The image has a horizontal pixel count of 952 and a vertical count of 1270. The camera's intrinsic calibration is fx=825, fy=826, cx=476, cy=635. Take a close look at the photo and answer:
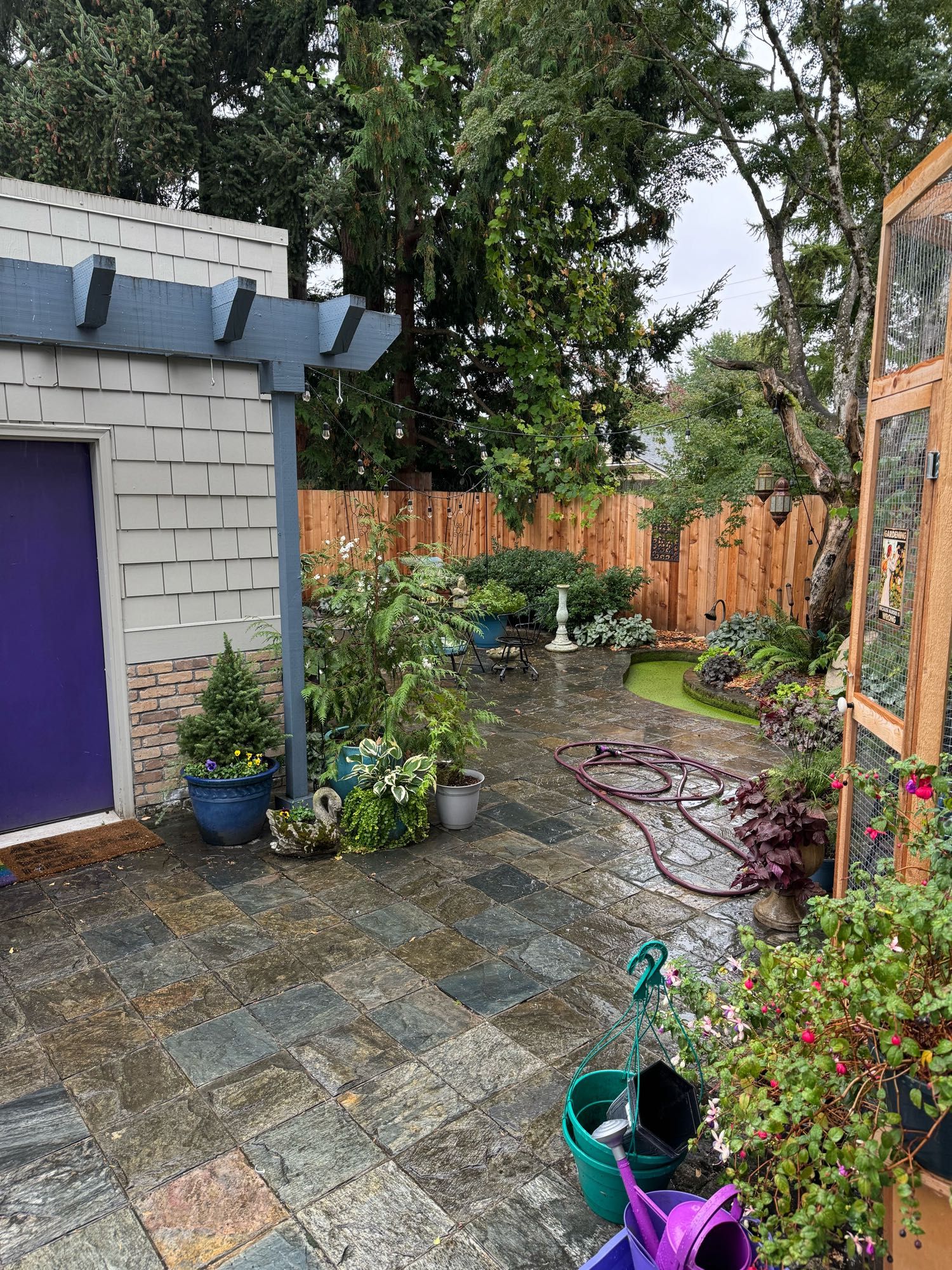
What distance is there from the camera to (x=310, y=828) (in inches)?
168

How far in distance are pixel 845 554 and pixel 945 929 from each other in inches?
263

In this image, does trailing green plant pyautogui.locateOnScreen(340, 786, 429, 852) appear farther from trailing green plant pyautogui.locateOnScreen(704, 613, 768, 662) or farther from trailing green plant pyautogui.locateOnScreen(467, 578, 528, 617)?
trailing green plant pyautogui.locateOnScreen(467, 578, 528, 617)

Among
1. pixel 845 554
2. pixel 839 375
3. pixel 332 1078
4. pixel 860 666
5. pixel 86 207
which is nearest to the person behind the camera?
pixel 332 1078

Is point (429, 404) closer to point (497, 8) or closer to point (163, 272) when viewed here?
point (497, 8)

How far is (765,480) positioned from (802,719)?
325 cm

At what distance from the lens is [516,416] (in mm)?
12766

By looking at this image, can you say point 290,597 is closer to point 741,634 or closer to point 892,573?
point 892,573

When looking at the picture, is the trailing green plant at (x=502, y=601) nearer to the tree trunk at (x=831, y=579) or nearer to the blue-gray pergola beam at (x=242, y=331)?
the tree trunk at (x=831, y=579)

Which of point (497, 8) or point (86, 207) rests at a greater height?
point (497, 8)

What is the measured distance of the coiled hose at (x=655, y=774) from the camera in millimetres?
4527

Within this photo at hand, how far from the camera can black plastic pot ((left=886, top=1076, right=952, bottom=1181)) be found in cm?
143

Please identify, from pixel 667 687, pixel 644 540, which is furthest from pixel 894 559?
pixel 644 540

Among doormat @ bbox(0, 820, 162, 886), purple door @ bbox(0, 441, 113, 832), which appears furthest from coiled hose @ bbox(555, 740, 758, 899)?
purple door @ bbox(0, 441, 113, 832)

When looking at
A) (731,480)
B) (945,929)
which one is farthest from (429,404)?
(945,929)
